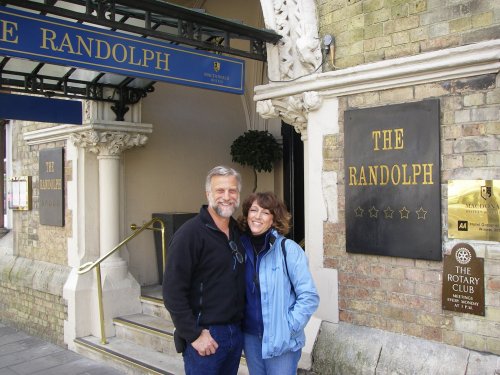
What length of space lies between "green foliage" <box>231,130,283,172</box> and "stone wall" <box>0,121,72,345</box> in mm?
2206

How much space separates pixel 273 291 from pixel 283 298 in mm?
62

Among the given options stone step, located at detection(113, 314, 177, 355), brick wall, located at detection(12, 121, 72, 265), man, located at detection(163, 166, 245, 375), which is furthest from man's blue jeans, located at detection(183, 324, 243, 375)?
brick wall, located at detection(12, 121, 72, 265)

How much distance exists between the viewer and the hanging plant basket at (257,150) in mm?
6723

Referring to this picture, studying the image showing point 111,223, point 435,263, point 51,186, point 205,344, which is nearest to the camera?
point 205,344

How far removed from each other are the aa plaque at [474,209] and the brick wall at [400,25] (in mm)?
900

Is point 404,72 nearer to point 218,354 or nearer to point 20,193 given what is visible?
point 218,354

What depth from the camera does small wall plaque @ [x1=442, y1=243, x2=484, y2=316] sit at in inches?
121

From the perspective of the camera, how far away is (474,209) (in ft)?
10.1

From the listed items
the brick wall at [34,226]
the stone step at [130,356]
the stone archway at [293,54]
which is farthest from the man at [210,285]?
the brick wall at [34,226]

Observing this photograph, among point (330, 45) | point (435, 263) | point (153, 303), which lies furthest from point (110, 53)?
point (153, 303)

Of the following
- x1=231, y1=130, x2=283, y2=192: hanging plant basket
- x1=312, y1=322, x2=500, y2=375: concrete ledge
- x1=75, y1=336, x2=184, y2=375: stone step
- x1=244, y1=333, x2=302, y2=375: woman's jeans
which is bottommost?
x1=75, y1=336, x2=184, y2=375: stone step

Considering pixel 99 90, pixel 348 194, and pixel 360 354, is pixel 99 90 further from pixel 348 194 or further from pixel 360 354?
pixel 360 354

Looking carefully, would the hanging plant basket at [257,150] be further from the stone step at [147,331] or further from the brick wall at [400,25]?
the brick wall at [400,25]

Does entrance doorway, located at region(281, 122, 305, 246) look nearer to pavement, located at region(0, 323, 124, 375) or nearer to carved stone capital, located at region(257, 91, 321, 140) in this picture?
carved stone capital, located at region(257, 91, 321, 140)
